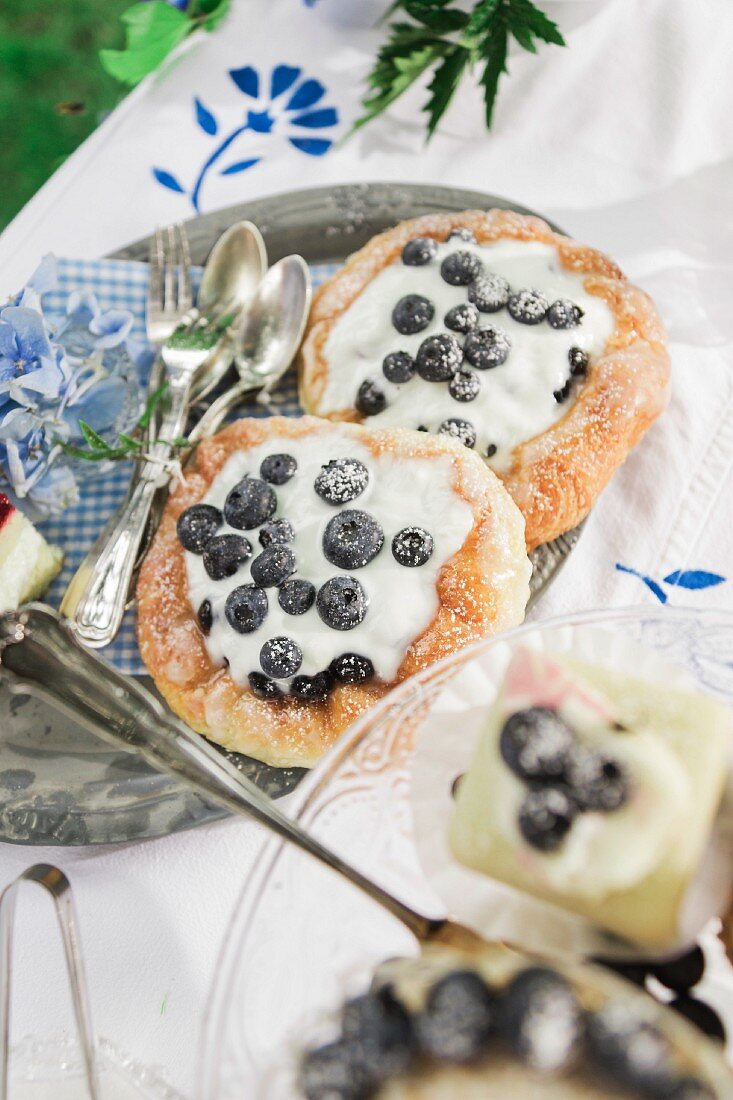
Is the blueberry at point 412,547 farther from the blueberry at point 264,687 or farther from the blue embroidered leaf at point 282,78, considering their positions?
the blue embroidered leaf at point 282,78

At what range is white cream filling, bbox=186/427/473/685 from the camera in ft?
5.09

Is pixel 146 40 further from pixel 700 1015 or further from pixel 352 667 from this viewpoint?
pixel 700 1015

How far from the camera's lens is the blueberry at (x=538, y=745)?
3.20 ft

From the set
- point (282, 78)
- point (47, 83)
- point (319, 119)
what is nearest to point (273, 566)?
point (319, 119)

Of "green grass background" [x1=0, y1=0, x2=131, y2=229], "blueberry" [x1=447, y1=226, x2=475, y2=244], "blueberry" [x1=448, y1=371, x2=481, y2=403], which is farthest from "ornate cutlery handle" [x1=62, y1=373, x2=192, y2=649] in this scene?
"green grass background" [x1=0, y1=0, x2=131, y2=229]

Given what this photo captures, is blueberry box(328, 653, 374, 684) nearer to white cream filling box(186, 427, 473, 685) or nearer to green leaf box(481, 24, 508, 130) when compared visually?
white cream filling box(186, 427, 473, 685)

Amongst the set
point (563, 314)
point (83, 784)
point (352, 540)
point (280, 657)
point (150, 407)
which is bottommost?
point (83, 784)

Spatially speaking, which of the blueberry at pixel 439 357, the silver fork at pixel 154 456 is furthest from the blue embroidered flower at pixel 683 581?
the silver fork at pixel 154 456

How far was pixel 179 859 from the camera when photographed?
1.60 meters

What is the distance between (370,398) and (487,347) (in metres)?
0.24

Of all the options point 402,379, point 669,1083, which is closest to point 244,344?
point 402,379

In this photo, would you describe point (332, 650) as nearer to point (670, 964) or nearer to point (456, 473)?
point (456, 473)

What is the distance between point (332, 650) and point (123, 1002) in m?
0.63

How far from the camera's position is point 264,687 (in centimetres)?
159
